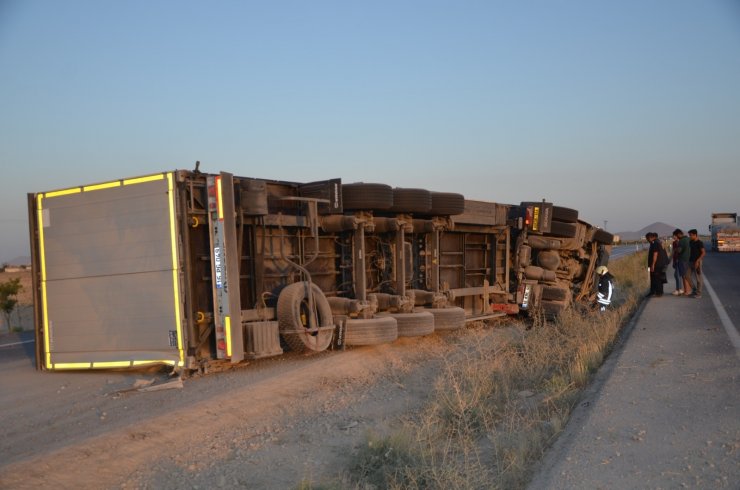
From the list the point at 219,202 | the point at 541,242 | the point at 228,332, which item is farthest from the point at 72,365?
the point at 541,242

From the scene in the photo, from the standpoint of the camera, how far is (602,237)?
54.2ft

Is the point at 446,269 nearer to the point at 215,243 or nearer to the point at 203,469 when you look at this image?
the point at 215,243

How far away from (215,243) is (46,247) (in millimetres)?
2796

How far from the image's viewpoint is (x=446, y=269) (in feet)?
40.9

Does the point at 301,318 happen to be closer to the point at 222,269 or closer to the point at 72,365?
the point at 222,269

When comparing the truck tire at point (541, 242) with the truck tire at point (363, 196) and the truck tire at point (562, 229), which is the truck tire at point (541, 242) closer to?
the truck tire at point (562, 229)

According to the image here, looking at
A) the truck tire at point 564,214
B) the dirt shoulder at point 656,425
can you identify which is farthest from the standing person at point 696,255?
the dirt shoulder at point 656,425

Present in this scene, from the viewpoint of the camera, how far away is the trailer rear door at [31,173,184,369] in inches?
303

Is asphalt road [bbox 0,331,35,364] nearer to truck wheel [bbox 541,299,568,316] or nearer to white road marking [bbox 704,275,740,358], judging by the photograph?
truck wheel [bbox 541,299,568,316]

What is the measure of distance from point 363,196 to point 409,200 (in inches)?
42.3

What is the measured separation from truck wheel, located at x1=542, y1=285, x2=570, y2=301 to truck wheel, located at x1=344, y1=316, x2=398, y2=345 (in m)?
5.54

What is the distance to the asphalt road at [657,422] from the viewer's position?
3.96 m

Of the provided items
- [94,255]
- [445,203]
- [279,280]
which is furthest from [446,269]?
[94,255]

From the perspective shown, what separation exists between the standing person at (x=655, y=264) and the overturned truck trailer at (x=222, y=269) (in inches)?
245
